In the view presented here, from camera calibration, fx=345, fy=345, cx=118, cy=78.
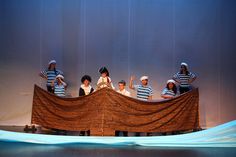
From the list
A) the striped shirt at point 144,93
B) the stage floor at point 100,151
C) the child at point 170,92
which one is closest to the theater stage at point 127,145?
the stage floor at point 100,151

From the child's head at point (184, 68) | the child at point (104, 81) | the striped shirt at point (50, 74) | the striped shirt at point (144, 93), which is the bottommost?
the striped shirt at point (144, 93)

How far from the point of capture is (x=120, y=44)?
351 inches

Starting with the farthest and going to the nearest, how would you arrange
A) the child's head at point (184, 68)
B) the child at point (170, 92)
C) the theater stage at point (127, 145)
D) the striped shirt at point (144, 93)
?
the child's head at point (184, 68) → the child at point (170, 92) → the striped shirt at point (144, 93) → the theater stage at point (127, 145)

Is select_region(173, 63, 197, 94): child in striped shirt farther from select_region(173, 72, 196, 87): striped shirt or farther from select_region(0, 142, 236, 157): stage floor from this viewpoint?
select_region(0, 142, 236, 157): stage floor

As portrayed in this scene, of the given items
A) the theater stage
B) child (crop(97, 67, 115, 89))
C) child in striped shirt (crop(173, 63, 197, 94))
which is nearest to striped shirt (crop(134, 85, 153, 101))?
child (crop(97, 67, 115, 89))

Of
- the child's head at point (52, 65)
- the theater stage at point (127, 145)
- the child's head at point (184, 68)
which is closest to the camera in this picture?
the theater stage at point (127, 145)

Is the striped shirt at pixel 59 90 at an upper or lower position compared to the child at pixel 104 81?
lower

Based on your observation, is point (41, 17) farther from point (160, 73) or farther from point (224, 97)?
point (224, 97)

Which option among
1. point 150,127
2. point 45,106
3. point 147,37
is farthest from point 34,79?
point 150,127

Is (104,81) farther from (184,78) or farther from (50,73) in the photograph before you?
(184,78)

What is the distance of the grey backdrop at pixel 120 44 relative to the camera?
878 centimetres

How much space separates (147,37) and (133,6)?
2.90 feet

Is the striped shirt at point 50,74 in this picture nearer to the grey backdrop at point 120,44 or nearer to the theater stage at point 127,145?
the grey backdrop at point 120,44

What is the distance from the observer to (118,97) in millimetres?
6297
